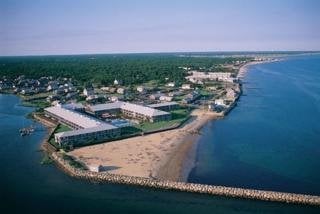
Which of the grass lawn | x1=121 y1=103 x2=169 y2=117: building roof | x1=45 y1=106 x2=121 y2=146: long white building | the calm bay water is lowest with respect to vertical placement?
the calm bay water

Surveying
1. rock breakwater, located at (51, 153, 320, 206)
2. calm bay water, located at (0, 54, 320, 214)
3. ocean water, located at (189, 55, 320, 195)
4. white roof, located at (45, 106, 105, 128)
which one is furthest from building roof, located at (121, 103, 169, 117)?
rock breakwater, located at (51, 153, 320, 206)

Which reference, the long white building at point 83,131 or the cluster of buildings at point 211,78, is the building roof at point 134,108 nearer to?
the long white building at point 83,131

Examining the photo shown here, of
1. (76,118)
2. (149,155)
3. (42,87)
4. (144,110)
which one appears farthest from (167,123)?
(42,87)

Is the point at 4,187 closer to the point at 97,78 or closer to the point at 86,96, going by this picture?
the point at 86,96

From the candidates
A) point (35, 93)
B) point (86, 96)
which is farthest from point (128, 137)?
point (35, 93)

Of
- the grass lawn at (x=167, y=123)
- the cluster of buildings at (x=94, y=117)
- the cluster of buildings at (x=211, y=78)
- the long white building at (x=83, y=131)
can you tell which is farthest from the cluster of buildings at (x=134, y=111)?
the cluster of buildings at (x=211, y=78)

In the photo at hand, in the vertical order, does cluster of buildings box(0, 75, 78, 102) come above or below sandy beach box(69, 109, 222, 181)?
above

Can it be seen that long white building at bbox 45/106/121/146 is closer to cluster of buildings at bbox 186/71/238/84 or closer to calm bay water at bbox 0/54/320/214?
calm bay water at bbox 0/54/320/214
